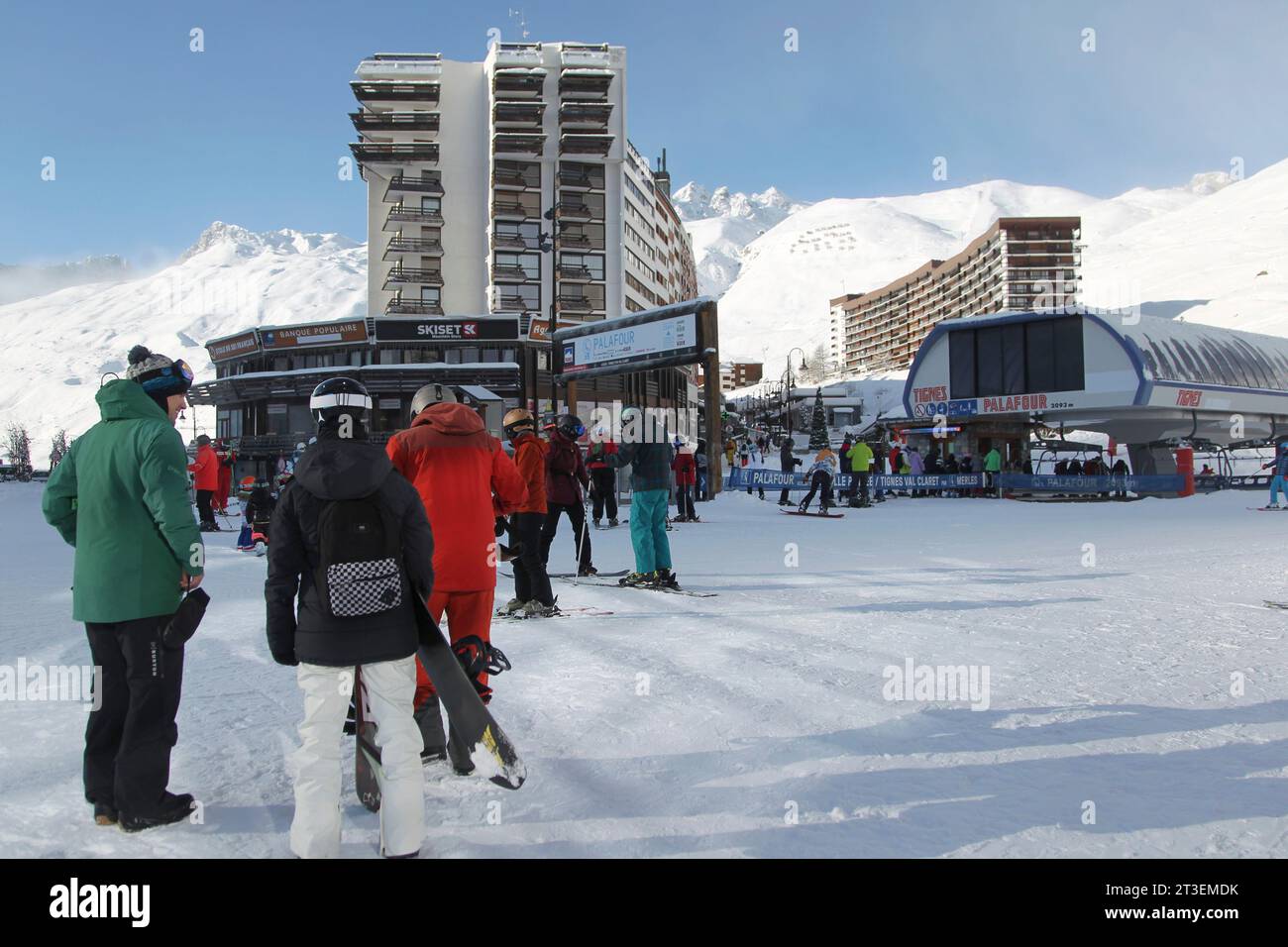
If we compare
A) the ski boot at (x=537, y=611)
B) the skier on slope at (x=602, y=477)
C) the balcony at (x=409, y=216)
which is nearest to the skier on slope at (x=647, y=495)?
the ski boot at (x=537, y=611)

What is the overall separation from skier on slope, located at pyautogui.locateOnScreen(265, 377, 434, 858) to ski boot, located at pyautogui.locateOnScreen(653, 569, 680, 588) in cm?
540

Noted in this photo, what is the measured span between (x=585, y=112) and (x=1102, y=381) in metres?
41.5

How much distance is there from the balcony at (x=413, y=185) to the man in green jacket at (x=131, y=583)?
57.9 meters

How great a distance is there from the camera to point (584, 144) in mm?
55844

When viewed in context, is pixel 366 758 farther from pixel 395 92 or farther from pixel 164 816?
pixel 395 92

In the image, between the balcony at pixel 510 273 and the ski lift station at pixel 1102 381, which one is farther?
the balcony at pixel 510 273

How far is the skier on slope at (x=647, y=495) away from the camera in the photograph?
7.60 metres

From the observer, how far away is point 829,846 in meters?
2.67

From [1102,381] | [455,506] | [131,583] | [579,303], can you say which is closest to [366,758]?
[131,583]

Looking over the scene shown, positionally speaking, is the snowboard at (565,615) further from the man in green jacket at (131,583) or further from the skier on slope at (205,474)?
the skier on slope at (205,474)

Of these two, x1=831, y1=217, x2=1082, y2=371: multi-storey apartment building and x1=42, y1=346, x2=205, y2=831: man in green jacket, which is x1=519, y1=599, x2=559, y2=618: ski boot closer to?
x1=42, y1=346, x2=205, y2=831: man in green jacket
